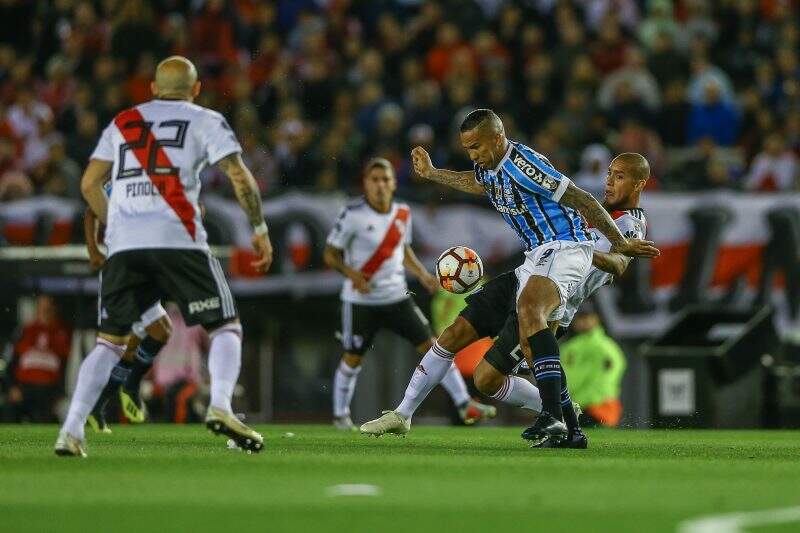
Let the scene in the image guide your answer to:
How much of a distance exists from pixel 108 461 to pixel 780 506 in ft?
12.5

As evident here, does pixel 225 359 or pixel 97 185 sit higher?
pixel 97 185

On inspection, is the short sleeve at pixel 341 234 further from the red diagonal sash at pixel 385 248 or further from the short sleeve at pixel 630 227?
the short sleeve at pixel 630 227

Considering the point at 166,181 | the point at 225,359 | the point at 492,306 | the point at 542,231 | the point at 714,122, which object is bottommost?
the point at 225,359

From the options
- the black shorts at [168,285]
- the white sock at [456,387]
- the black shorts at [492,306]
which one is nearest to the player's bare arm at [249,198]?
the black shorts at [168,285]

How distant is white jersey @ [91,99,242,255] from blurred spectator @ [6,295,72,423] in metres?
8.82

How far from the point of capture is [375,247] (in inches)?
602

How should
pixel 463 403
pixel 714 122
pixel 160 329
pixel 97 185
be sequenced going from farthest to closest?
pixel 714 122 < pixel 463 403 < pixel 160 329 < pixel 97 185

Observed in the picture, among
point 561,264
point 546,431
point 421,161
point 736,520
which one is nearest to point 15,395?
point 421,161

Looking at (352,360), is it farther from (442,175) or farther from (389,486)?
(389,486)

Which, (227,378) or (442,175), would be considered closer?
(227,378)

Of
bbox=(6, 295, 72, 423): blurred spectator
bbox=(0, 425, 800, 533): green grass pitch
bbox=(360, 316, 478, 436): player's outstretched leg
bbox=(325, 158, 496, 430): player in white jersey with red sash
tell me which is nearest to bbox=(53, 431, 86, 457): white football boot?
bbox=(0, 425, 800, 533): green grass pitch

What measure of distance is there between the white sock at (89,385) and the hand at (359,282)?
587cm

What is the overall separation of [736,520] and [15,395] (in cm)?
1271

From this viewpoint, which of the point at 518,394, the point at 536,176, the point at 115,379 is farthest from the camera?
the point at 115,379
